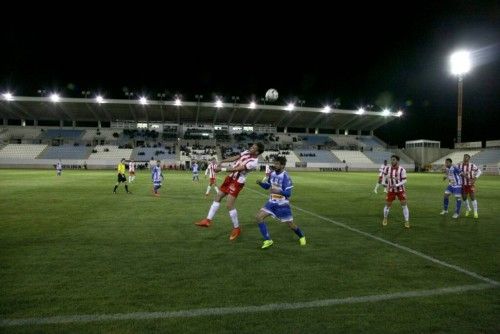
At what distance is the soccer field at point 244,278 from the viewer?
14.1 feet

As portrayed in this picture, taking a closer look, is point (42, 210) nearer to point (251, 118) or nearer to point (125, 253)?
point (125, 253)

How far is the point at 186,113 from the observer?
71375 mm

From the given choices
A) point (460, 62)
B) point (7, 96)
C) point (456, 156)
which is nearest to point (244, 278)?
point (460, 62)

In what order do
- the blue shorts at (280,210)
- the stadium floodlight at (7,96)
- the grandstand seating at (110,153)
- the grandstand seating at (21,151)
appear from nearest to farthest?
the blue shorts at (280,210), the stadium floodlight at (7,96), the grandstand seating at (21,151), the grandstand seating at (110,153)

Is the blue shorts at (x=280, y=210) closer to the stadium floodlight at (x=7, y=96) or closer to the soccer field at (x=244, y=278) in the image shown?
the soccer field at (x=244, y=278)

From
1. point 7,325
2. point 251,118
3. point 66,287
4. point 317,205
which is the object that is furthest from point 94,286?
point 251,118

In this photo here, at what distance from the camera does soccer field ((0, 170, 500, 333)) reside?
4.31 metres

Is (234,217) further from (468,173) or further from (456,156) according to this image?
(456,156)

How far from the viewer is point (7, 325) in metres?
4.11

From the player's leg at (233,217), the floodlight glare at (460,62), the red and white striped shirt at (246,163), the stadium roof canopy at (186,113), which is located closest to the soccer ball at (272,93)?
the stadium roof canopy at (186,113)

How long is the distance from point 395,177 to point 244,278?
271 inches

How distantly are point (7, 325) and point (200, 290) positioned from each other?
2.34 m

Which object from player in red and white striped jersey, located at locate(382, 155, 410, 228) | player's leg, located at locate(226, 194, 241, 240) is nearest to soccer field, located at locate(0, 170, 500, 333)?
player's leg, located at locate(226, 194, 241, 240)

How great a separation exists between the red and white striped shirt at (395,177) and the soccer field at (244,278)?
1.20 meters
